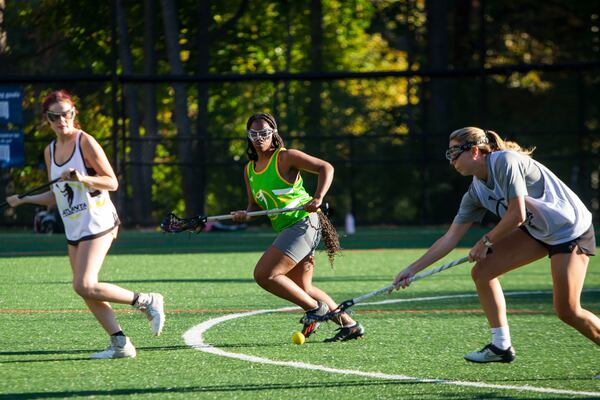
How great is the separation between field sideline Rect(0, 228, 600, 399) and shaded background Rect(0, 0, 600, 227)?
842 centimetres

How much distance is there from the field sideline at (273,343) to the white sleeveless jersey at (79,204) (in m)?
0.88

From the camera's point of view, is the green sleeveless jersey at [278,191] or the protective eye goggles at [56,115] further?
the green sleeveless jersey at [278,191]

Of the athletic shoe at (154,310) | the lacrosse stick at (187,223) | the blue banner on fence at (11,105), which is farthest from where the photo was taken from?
the blue banner on fence at (11,105)

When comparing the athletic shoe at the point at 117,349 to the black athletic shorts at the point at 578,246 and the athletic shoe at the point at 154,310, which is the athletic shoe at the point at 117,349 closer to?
the athletic shoe at the point at 154,310

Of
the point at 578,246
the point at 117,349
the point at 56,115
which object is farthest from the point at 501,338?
the point at 56,115

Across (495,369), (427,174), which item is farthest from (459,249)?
(495,369)

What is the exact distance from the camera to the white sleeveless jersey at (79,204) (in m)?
8.15

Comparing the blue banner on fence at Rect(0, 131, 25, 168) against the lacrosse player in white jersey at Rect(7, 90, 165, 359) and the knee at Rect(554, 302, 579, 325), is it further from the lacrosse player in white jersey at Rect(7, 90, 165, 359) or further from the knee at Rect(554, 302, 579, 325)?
the knee at Rect(554, 302, 579, 325)

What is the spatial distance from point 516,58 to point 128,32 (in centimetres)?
1154

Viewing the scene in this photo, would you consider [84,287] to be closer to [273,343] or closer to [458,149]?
[273,343]

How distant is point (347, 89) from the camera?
27750 millimetres

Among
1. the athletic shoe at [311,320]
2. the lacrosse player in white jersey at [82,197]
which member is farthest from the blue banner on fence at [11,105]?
the lacrosse player in white jersey at [82,197]

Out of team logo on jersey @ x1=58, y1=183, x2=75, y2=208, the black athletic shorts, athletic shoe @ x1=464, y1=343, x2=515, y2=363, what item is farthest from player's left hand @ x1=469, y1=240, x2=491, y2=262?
team logo on jersey @ x1=58, y1=183, x2=75, y2=208

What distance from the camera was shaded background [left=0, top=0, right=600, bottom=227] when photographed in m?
24.3
